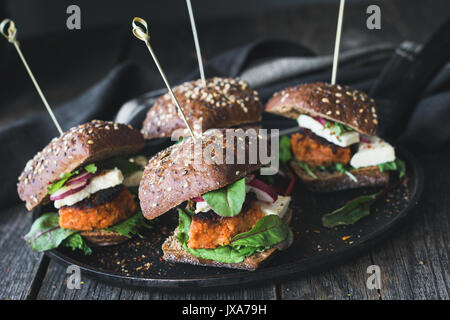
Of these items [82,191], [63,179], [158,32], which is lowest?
[158,32]

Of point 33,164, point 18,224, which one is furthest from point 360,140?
point 18,224

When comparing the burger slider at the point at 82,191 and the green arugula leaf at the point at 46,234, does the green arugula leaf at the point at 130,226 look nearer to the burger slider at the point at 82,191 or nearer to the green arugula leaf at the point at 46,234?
the burger slider at the point at 82,191

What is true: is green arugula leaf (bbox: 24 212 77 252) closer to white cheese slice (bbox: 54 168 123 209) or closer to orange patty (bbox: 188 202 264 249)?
white cheese slice (bbox: 54 168 123 209)

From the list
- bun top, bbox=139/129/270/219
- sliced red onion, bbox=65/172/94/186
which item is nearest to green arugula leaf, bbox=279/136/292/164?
bun top, bbox=139/129/270/219

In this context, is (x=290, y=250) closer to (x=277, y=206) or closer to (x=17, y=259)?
(x=277, y=206)

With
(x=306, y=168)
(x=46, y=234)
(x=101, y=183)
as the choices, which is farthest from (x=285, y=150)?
(x=46, y=234)
